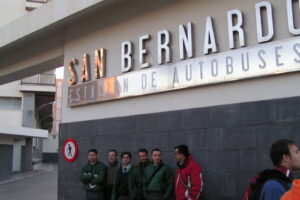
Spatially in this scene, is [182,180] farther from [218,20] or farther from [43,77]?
[43,77]

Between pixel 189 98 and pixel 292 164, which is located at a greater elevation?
pixel 189 98

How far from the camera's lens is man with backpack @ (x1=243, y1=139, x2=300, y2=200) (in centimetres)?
280

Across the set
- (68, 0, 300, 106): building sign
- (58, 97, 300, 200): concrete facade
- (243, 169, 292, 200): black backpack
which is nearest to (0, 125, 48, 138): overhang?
(68, 0, 300, 106): building sign

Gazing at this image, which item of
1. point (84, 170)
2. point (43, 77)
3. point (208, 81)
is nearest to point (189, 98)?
point (208, 81)

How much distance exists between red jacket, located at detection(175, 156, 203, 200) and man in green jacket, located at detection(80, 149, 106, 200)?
1.78m

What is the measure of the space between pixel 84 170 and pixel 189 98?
245 centimetres

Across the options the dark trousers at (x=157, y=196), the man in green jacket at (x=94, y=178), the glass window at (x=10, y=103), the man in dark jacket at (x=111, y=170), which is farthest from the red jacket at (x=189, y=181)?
the glass window at (x=10, y=103)

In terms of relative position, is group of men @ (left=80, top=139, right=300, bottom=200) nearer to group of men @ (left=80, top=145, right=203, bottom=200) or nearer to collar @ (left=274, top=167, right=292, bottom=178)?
group of men @ (left=80, top=145, right=203, bottom=200)

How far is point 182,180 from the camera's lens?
563 centimetres

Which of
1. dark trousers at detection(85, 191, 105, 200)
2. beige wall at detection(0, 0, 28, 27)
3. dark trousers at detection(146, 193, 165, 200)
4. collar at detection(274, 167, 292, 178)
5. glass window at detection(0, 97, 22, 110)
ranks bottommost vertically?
dark trousers at detection(85, 191, 105, 200)

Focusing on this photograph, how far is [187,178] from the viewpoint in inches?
220

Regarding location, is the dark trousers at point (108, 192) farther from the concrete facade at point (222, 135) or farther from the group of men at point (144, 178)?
the concrete facade at point (222, 135)

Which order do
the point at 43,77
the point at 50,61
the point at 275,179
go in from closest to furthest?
the point at 275,179
the point at 50,61
the point at 43,77

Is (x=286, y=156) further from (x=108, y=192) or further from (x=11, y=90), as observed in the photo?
(x=11, y=90)
